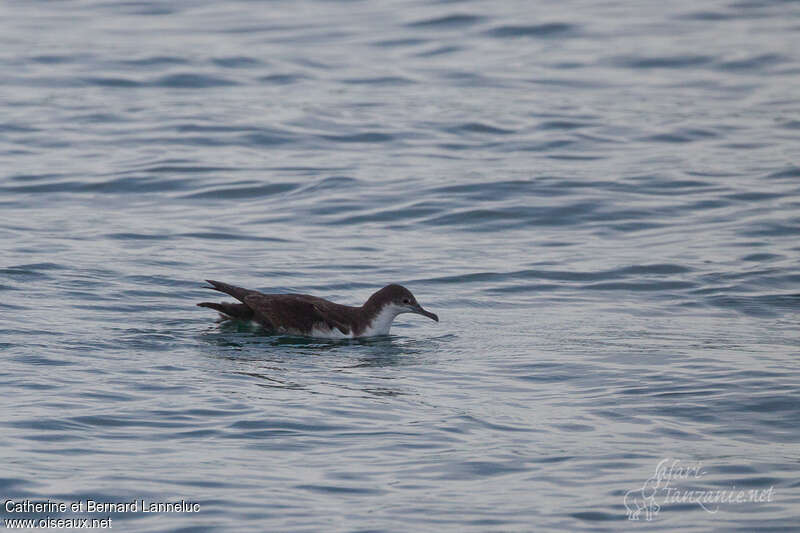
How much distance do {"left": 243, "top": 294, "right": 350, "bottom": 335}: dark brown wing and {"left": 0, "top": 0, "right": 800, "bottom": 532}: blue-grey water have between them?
16 cm

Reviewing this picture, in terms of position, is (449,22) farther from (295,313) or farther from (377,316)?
(295,313)

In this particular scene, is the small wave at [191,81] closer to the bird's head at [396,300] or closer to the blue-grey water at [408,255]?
the blue-grey water at [408,255]

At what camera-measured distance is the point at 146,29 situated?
29078mm

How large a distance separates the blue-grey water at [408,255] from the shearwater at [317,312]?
0.49 ft

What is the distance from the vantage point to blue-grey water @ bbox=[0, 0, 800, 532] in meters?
9.12

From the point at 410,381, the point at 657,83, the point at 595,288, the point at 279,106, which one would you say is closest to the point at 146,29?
the point at 279,106

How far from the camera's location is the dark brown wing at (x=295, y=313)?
41.6 feet

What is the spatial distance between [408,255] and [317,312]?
3.52 m

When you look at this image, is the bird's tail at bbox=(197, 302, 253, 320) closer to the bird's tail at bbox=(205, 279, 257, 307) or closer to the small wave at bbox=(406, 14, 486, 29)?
the bird's tail at bbox=(205, 279, 257, 307)

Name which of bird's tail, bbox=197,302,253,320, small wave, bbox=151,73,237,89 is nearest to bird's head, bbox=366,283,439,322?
bird's tail, bbox=197,302,253,320

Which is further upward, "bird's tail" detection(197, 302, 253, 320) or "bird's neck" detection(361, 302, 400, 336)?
"bird's tail" detection(197, 302, 253, 320)

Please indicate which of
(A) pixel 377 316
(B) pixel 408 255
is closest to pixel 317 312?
(A) pixel 377 316

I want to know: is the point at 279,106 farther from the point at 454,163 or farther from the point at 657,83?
the point at 657,83

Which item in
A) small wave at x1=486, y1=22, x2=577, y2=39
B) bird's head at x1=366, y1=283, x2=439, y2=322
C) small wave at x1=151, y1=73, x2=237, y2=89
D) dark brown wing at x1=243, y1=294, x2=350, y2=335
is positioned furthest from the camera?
small wave at x1=486, y1=22, x2=577, y2=39
